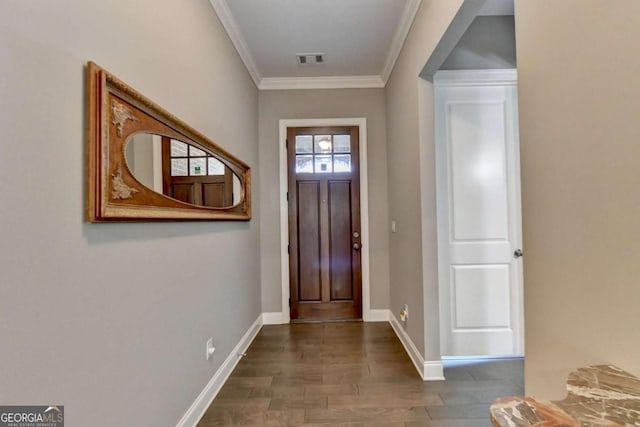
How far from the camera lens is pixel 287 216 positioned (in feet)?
11.7

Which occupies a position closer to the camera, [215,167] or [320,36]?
[215,167]

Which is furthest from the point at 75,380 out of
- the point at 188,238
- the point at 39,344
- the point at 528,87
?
the point at 528,87

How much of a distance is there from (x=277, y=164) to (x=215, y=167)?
4.77 feet

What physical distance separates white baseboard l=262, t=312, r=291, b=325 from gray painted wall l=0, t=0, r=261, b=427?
1615 millimetres

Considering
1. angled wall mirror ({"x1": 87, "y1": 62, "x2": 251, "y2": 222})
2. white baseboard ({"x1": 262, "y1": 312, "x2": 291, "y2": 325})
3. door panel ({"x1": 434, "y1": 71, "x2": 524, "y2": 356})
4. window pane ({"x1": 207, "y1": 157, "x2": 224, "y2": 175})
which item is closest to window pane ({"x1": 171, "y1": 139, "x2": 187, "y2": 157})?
angled wall mirror ({"x1": 87, "y1": 62, "x2": 251, "y2": 222})

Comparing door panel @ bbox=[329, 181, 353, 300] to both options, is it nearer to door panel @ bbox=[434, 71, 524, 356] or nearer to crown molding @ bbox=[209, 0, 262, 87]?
door panel @ bbox=[434, 71, 524, 356]

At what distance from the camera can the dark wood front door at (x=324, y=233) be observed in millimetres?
3566

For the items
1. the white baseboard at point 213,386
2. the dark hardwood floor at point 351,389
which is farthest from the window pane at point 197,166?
the dark hardwood floor at point 351,389

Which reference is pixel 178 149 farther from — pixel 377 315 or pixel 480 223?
pixel 377 315

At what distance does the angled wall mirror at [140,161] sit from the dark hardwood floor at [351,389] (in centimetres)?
124

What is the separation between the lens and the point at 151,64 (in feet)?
4.68

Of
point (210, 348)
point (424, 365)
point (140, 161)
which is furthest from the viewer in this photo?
point (424, 365)

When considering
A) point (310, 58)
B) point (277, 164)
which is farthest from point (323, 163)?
point (310, 58)

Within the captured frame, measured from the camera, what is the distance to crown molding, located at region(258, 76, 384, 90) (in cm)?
351
